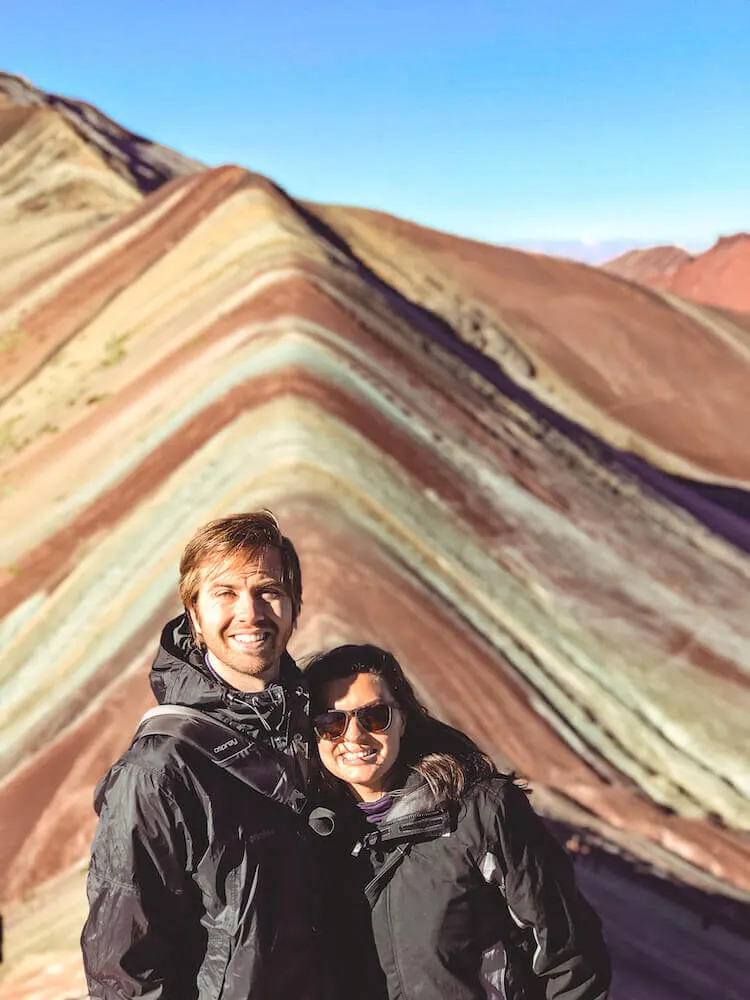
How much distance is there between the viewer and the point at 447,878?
2688 millimetres

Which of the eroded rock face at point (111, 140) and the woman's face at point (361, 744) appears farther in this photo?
the eroded rock face at point (111, 140)

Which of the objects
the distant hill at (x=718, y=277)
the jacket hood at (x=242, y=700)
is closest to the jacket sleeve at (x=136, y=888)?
the jacket hood at (x=242, y=700)

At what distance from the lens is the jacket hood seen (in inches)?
106

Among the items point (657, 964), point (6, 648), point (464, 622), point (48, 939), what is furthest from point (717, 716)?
Result: point (6, 648)

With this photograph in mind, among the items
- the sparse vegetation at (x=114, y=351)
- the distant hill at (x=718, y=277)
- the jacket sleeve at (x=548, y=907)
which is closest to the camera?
the jacket sleeve at (x=548, y=907)

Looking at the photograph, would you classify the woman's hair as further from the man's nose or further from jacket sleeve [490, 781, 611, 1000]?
the man's nose

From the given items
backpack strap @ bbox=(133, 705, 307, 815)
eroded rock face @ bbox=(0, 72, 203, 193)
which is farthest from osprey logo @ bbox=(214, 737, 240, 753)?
eroded rock face @ bbox=(0, 72, 203, 193)

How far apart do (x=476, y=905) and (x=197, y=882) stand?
776mm

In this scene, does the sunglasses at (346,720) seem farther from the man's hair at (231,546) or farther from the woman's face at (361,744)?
the man's hair at (231,546)

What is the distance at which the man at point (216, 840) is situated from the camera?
245 cm

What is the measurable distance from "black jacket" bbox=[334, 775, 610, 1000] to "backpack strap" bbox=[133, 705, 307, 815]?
12.1 inches

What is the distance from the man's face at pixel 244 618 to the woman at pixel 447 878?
23cm

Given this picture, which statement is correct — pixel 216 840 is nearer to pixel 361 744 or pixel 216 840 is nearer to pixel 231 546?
pixel 361 744

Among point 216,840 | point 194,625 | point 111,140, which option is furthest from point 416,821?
point 111,140
